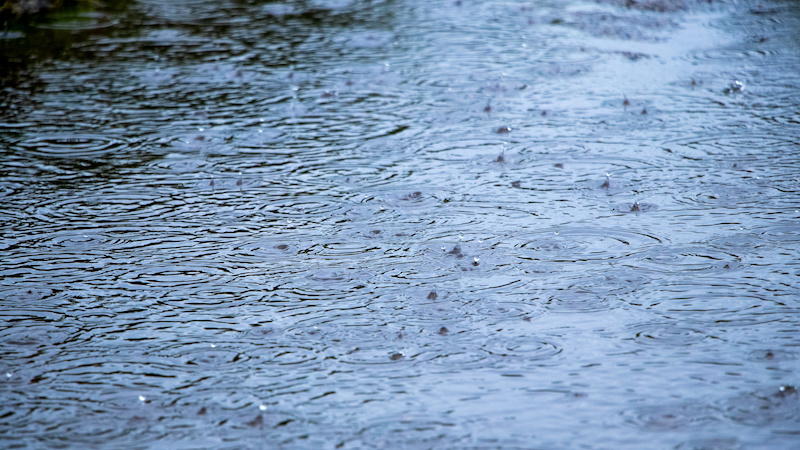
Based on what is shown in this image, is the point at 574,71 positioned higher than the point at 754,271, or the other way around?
the point at 574,71

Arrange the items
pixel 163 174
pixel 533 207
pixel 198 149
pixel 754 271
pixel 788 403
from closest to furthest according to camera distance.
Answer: pixel 788 403 < pixel 754 271 < pixel 533 207 < pixel 163 174 < pixel 198 149

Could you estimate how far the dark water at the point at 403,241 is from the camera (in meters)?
2.88

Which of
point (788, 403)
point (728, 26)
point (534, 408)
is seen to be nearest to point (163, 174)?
point (534, 408)

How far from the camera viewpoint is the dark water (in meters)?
2.88

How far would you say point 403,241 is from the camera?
407 cm

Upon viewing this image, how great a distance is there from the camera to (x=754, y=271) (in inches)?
146

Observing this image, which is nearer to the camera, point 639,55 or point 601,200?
point 601,200

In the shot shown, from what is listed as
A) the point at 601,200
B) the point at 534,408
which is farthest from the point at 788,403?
the point at 601,200

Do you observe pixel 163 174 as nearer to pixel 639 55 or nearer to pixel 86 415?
pixel 86 415

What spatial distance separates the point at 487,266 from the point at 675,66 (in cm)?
336

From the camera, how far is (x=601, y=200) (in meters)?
4.43

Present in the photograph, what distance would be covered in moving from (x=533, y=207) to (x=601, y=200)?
358mm

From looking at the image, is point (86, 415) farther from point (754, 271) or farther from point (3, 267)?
point (754, 271)

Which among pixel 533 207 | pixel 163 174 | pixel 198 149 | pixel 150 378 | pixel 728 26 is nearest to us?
pixel 150 378
